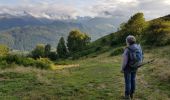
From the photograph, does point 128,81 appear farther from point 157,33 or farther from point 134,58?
point 157,33

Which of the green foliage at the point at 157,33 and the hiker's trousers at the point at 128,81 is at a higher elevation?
the green foliage at the point at 157,33

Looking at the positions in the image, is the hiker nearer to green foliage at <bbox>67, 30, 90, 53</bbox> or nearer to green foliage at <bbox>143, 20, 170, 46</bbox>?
green foliage at <bbox>143, 20, 170, 46</bbox>

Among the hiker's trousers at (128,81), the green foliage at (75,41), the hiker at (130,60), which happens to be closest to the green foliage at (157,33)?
the hiker's trousers at (128,81)

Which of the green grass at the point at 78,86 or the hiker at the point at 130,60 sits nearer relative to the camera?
the hiker at the point at 130,60

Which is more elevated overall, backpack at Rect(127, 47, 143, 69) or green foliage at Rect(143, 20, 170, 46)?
green foliage at Rect(143, 20, 170, 46)

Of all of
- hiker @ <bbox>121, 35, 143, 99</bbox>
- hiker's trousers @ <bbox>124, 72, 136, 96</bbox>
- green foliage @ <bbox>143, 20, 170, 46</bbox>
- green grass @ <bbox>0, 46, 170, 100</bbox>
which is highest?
green foliage @ <bbox>143, 20, 170, 46</bbox>

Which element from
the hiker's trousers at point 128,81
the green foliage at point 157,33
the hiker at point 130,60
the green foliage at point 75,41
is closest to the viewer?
the hiker at point 130,60

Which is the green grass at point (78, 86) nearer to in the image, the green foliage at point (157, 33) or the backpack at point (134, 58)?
the backpack at point (134, 58)

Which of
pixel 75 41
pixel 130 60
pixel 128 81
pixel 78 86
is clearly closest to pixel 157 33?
pixel 78 86

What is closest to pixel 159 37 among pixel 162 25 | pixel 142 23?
pixel 162 25

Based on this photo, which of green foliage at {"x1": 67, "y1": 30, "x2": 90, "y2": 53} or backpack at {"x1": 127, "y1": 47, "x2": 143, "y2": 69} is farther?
green foliage at {"x1": 67, "y1": 30, "x2": 90, "y2": 53}

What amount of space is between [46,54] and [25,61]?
85217 millimetres

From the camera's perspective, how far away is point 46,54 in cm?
12269

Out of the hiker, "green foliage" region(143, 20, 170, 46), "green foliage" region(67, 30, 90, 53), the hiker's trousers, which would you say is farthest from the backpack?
"green foliage" region(67, 30, 90, 53)
